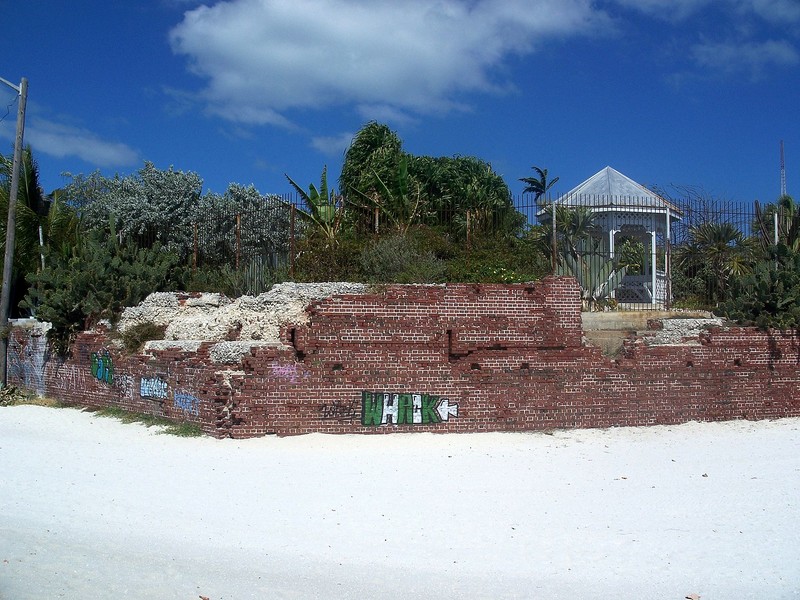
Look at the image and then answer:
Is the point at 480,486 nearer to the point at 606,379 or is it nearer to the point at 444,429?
the point at 444,429

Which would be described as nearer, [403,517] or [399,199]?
[403,517]

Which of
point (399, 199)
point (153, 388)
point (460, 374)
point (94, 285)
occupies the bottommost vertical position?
point (153, 388)

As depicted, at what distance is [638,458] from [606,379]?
2.24m

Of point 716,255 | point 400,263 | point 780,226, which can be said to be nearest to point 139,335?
point 400,263

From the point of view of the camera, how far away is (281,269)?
17.0m

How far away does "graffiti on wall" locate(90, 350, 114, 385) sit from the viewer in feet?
47.5

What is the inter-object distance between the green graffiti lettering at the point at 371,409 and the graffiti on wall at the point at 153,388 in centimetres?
383

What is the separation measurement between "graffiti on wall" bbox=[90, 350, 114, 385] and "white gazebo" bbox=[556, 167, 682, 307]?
10.6m

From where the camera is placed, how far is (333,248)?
16656 millimetres

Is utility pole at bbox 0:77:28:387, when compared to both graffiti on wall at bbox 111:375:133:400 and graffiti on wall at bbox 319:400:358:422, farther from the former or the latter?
graffiti on wall at bbox 319:400:358:422

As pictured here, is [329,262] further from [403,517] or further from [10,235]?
[403,517]

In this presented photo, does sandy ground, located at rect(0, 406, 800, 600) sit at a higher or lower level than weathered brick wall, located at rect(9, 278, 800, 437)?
lower

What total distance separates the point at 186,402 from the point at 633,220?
44.2ft

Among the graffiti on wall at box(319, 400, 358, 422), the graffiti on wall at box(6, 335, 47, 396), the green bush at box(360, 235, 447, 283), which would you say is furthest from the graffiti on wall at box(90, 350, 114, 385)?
→ the green bush at box(360, 235, 447, 283)
